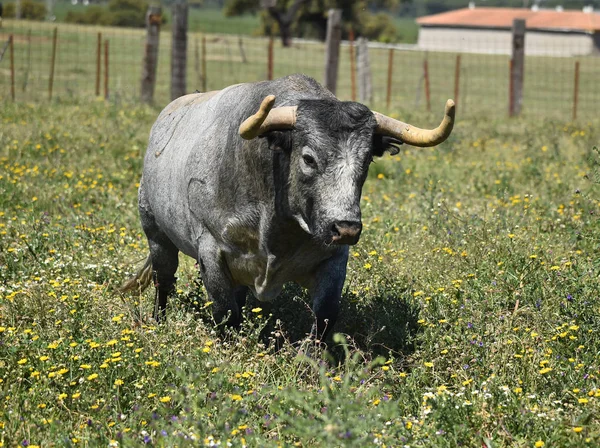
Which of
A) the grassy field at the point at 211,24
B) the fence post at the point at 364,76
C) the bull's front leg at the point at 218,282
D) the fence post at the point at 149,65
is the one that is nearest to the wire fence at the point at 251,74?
the fence post at the point at 149,65

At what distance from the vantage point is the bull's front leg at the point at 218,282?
5.66 metres

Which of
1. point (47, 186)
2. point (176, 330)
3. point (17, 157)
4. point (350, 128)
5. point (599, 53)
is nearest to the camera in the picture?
point (350, 128)

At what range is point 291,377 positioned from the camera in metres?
4.96

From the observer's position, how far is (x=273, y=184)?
17.4 feet

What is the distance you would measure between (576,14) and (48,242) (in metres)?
85.1

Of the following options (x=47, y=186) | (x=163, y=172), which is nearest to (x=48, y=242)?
(x=163, y=172)

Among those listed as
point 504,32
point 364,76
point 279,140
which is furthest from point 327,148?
point 504,32

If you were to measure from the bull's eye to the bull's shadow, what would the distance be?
93 centimetres

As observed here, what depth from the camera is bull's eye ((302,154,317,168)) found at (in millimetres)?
4957

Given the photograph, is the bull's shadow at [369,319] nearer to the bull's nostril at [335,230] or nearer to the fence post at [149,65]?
the bull's nostril at [335,230]

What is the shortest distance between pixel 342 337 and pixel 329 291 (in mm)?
2041

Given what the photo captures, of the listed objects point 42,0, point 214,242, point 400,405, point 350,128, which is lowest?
point 400,405

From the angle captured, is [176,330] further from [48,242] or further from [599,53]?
[599,53]

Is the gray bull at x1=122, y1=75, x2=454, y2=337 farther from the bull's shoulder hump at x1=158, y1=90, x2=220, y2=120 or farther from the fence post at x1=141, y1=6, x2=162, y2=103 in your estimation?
the fence post at x1=141, y1=6, x2=162, y2=103
